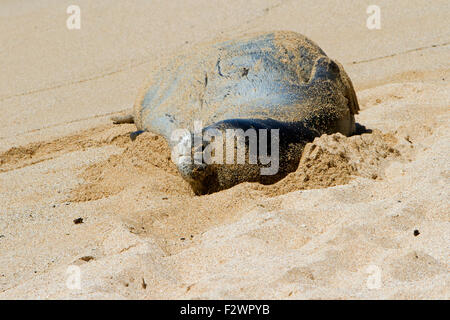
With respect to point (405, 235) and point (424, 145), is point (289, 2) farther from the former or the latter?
point (405, 235)

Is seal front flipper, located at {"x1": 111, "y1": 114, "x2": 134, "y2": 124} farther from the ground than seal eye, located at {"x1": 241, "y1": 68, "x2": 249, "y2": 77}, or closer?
closer

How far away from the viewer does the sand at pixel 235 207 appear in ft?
8.08

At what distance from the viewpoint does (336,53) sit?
292 inches

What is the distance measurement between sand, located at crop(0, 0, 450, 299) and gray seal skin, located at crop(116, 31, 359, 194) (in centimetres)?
12

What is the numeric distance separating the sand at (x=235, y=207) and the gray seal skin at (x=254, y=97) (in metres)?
0.12

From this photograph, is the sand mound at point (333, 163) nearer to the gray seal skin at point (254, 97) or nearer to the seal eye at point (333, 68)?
the gray seal skin at point (254, 97)

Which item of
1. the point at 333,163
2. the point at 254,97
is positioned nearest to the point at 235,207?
the point at 333,163

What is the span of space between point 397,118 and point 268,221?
2.30 m

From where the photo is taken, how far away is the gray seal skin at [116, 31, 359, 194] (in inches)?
141

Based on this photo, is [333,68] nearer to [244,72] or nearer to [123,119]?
[244,72]

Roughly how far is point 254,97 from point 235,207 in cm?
87

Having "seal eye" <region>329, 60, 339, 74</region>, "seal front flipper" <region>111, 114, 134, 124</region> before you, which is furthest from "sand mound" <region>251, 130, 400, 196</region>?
"seal front flipper" <region>111, 114, 134, 124</region>

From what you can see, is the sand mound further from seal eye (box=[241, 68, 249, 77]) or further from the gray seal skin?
seal eye (box=[241, 68, 249, 77])

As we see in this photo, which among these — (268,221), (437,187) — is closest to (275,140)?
(268,221)
